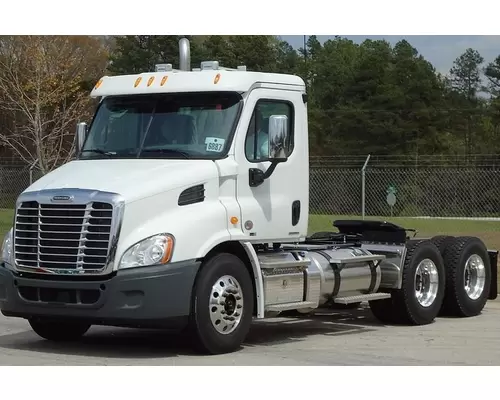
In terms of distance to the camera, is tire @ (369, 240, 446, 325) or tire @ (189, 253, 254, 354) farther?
tire @ (369, 240, 446, 325)

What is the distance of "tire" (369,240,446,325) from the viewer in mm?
12812

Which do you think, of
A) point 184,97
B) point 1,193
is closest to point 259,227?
point 184,97

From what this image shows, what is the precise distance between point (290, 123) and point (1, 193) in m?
23.4

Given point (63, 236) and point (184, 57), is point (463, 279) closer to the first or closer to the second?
point (184, 57)

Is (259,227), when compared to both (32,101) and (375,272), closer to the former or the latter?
(375,272)

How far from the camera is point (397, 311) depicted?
12.9 meters

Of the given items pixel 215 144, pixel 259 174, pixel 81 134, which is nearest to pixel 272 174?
pixel 259 174

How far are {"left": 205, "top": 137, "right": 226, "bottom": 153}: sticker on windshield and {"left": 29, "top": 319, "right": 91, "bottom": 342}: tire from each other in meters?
2.53

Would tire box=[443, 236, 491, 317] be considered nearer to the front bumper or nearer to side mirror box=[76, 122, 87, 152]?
the front bumper

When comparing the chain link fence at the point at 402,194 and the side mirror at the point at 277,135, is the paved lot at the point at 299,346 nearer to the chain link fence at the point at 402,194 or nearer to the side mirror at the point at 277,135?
the side mirror at the point at 277,135

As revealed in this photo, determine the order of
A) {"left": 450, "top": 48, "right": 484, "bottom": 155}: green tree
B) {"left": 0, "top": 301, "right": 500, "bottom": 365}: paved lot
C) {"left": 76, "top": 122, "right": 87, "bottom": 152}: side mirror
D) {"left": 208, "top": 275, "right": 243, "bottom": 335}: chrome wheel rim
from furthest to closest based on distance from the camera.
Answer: {"left": 450, "top": 48, "right": 484, "bottom": 155}: green tree
{"left": 76, "top": 122, "right": 87, "bottom": 152}: side mirror
{"left": 208, "top": 275, "right": 243, "bottom": 335}: chrome wheel rim
{"left": 0, "top": 301, "right": 500, "bottom": 365}: paved lot

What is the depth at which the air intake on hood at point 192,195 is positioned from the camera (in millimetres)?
10133

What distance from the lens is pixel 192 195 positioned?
33.6 ft

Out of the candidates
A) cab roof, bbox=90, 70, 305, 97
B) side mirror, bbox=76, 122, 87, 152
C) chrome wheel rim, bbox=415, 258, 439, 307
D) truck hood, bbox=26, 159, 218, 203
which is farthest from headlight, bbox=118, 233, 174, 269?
chrome wheel rim, bbox=415, 258, 439, 307
